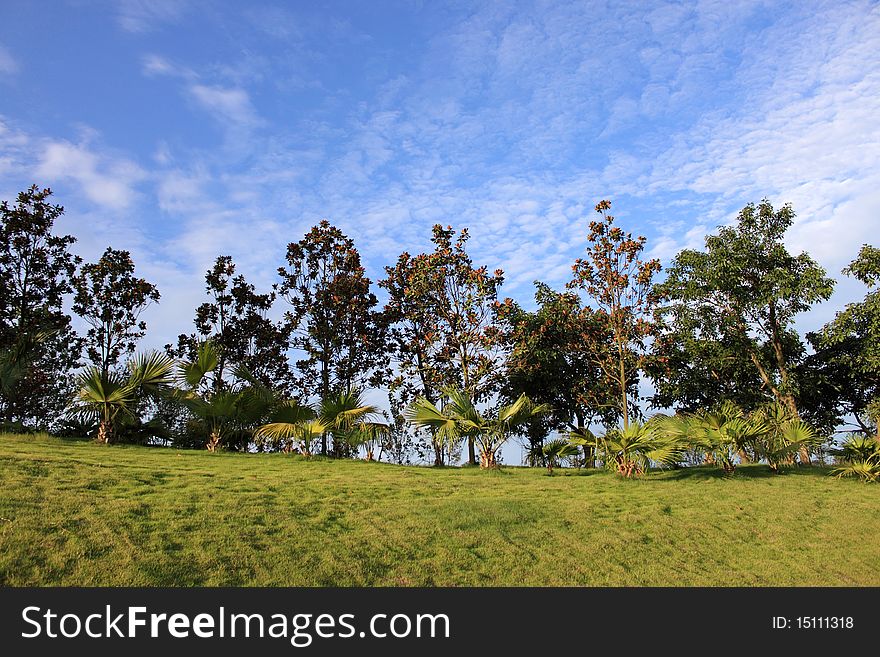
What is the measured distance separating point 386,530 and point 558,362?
16.5 m

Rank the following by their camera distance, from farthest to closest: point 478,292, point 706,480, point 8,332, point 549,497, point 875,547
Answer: point 478,292
point 8,332
point 706,480
point 549,497
point 875,547

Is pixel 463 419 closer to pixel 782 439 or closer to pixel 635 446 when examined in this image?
pixel 635 446

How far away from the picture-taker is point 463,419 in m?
17.5

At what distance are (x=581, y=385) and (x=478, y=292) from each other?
5588 mm

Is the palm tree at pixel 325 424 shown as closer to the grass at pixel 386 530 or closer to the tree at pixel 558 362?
the grass at pixel 386 530

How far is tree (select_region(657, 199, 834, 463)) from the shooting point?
22.2 m

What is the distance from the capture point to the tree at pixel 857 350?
66.9ft

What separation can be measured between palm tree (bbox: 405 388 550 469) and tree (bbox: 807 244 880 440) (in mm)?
11825

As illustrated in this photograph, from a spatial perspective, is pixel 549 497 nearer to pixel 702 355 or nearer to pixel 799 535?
pixel 799 535

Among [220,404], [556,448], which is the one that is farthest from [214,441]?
[556,448]

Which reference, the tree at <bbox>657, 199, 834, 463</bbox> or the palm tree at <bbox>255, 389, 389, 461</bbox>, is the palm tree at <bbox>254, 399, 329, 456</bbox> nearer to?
the palm tree at <bbox>255, 389, 389, 461</bbox>

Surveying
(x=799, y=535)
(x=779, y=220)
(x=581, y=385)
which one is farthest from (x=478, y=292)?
(x=799, y=535)

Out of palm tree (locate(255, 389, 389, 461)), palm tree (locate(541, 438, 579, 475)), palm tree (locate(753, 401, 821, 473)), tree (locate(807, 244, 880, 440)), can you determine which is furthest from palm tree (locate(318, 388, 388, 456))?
tree (locate(807, 244, 880, 440))
